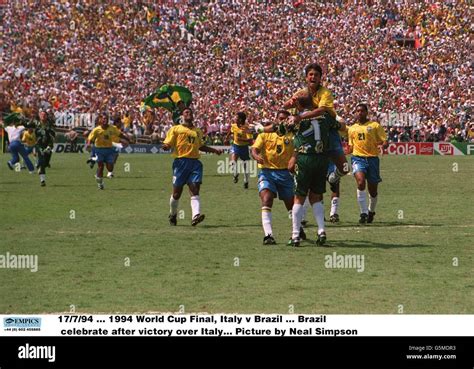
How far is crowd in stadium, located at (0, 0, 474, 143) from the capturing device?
203 feet

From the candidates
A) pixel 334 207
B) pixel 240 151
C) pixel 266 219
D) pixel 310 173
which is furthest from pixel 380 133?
pixel 240 151

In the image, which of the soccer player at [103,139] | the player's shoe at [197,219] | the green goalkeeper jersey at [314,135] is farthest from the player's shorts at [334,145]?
the soccer player at [103,139]

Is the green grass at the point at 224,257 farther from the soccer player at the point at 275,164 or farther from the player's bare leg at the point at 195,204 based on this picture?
the soccer player at the point at 275,164

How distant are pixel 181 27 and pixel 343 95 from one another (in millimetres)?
13931

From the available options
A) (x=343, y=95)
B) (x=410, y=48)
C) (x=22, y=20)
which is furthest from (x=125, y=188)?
(x=22, y=20)

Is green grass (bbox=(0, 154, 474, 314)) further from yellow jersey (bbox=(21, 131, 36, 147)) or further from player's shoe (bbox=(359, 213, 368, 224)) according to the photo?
yellow jersey (bbox=(21, 131, 36, 147))

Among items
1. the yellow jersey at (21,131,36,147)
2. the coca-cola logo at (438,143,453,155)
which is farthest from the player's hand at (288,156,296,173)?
the coca-cola logo at (438,143,453,155)

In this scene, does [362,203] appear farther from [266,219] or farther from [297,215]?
[297,215]

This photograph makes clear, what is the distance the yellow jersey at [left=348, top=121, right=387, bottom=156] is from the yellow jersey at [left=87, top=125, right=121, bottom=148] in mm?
13218

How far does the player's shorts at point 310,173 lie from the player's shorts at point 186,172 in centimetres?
444

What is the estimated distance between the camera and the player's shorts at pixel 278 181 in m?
18.1

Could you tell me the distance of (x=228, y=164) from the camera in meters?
45.8

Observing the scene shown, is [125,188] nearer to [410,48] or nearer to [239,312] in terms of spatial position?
[239,312]
